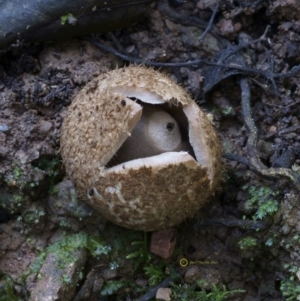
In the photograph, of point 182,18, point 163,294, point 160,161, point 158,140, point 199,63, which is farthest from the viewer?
point 182,18

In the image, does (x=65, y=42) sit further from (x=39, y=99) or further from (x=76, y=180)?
(x=76, y=180)

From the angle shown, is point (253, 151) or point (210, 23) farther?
point (210, 23)

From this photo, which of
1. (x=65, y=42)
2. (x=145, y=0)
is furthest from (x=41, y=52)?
(x=145, y=0)

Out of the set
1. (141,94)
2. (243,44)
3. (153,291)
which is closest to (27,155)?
(141,94)

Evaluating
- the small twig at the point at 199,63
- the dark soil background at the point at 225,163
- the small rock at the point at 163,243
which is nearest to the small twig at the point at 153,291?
the dark soil background at the point at 225,163

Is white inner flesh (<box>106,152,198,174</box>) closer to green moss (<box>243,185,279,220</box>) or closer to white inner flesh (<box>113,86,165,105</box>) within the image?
white inner flesh (<box>113,86,165,105</box>)

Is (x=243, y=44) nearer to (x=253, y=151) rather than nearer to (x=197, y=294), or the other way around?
(x=253, y=151)

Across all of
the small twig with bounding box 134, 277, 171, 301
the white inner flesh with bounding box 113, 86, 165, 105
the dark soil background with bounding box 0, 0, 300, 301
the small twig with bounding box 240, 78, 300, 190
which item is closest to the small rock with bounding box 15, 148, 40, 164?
the dark soil background with bounding box 0, 0, 300, 301
